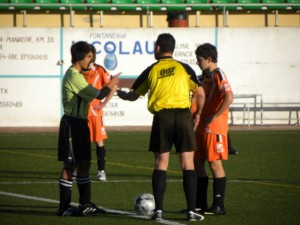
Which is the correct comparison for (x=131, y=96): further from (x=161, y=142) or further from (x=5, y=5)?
(x=5, y=5)

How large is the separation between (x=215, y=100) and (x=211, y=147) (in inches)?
23.9

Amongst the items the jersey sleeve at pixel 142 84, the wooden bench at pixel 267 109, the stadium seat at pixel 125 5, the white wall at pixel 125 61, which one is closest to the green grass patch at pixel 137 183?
the jersey sleeve at pixel 142 84

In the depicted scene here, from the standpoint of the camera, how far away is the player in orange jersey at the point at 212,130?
1132 cm

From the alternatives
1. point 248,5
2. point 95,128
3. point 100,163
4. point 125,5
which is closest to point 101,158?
point 100,163

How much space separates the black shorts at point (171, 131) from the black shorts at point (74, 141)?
87 cm

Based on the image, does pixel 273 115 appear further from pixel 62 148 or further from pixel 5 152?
pixel 62 148

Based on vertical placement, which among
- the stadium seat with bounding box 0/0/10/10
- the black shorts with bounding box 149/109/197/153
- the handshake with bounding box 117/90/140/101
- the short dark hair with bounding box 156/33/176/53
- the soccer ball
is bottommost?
the soccer ball

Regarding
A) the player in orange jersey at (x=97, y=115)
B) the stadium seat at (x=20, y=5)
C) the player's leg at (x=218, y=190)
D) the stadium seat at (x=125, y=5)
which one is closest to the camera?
the player's leg at (x=218, y=190)

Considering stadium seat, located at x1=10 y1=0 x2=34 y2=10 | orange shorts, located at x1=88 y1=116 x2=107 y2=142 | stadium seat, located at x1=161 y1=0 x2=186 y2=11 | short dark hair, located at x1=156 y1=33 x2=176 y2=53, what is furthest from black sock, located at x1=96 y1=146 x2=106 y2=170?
stadium seat, located at x1=161 y1=0 x2=186 y2=11

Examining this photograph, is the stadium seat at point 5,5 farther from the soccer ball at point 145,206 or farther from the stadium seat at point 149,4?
the soccer ball at point 145,206

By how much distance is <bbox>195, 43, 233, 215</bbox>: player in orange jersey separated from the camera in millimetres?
11320

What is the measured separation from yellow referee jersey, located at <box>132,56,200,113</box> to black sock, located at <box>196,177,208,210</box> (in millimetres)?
1053

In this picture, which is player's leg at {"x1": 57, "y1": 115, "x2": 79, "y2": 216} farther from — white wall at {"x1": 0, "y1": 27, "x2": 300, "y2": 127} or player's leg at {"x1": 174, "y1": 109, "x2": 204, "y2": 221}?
white wall at {"x1": 0, "y1": 27, "x2": 300, "y2": 127}

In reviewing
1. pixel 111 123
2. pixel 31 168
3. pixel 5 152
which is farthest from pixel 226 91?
pixel 111 123
